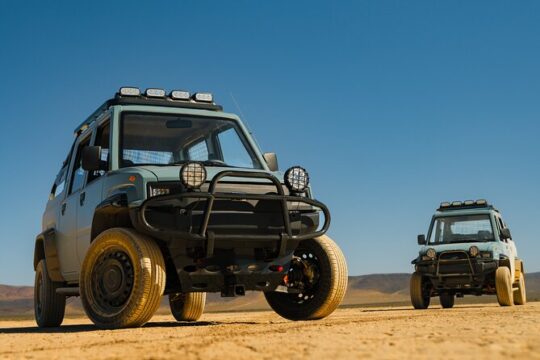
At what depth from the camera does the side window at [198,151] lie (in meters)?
9.23

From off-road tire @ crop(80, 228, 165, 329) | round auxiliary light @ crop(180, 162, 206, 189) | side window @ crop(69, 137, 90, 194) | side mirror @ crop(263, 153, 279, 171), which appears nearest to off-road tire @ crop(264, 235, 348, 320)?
side mirror @ crop(263, 153, 279, 171)

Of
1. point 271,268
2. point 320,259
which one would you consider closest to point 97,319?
point 271,268

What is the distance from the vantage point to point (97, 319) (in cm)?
780

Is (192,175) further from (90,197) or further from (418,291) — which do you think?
(418,291)

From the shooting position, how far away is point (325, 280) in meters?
8.59

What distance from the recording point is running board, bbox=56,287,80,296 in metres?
9.05

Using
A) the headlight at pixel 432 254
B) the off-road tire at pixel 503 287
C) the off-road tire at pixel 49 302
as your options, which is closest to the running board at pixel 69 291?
the off-road tire at pixel 49 302

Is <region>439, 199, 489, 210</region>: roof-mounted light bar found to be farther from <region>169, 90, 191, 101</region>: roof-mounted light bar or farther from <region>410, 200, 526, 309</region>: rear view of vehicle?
<region>169, 90, 191, 101</region>: roof-mounted light bar

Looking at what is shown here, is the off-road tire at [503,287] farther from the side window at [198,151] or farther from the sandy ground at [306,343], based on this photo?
the sandy ground at [306,343]

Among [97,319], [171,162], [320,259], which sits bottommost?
[97,319]

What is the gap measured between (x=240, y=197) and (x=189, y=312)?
4.35 meters

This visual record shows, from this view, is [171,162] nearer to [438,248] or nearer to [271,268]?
[271,268]

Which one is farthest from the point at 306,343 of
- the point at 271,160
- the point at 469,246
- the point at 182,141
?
the point at 469,246

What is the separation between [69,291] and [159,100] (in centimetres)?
250
